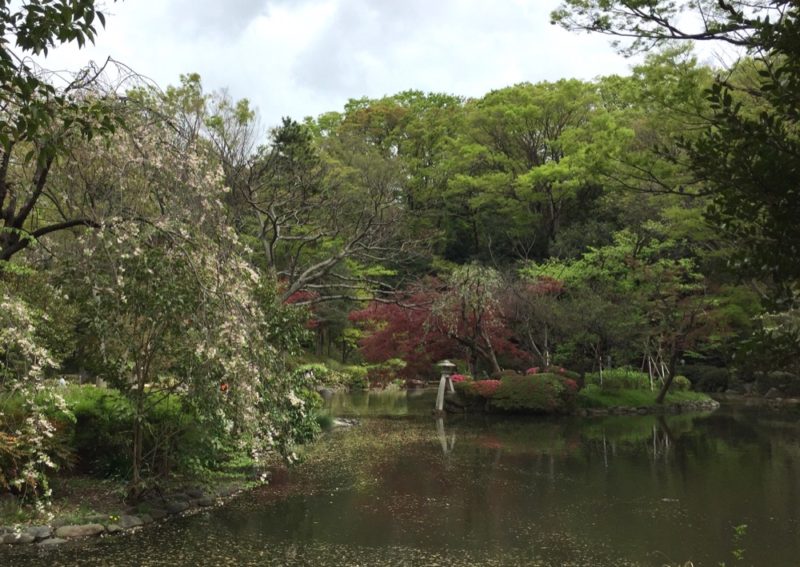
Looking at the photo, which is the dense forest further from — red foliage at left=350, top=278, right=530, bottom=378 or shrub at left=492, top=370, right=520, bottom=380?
shrub at left=492, top=370, right=520, bottom=380

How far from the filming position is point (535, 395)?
1700cm

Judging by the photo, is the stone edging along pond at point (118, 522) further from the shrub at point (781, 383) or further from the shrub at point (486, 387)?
the shrub at point (781, 383)

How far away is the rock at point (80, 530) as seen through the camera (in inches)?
242

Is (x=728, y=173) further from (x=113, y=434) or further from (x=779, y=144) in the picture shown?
(x=113, y=434)

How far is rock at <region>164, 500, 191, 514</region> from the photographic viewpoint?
7129mm

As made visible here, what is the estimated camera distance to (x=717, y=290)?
63.6 ft

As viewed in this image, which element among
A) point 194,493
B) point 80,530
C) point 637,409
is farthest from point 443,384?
point 80,530

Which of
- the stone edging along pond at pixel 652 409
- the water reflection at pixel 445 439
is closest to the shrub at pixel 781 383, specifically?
the stone edging along pond at pixel 652 409

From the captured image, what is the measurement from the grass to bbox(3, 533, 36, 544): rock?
1481cm

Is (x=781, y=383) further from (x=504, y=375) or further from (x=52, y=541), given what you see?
(x=52, y=541)

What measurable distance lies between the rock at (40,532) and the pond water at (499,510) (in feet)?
0.84

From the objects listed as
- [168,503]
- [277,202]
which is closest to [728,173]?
[168,503]

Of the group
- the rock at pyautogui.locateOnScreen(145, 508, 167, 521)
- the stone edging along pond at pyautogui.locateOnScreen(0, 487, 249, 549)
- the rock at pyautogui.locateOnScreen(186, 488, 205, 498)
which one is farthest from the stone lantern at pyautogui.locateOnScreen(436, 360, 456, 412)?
the rock at pyautogui.locateOnScreen(145, 508, 167, 521)

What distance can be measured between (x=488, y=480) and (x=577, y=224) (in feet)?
59.4
